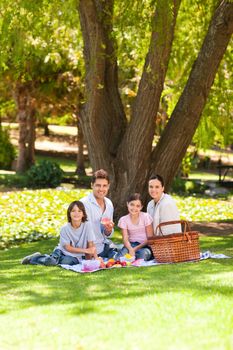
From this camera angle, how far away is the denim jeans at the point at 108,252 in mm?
10695

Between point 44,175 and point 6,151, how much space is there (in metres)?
9.10

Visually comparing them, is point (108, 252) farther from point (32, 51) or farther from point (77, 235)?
point (32, 51)

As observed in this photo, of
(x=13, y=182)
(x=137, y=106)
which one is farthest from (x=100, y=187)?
(x=13, y=182)

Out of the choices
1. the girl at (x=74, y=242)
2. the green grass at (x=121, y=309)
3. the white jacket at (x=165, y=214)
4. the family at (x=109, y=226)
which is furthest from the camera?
the white jacket at (x=165, y=214)

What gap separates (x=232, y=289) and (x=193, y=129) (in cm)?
856

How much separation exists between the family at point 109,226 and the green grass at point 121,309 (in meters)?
0.80

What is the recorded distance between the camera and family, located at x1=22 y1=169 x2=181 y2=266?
33.3 ft

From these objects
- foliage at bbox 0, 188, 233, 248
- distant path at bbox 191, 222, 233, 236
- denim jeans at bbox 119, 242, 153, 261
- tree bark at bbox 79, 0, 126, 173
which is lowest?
foliage at bbox 0, 188, 233, 248

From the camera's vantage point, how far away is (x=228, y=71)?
797 inches

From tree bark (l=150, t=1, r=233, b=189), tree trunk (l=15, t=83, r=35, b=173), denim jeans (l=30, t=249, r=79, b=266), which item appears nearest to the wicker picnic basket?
denim jeans (l=30, t=249, r=79, b=266)

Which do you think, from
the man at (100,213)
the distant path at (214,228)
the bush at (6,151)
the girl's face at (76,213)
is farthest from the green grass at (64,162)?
the girl's face at (76,213)

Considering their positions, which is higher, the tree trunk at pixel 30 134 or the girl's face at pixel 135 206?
the girl's face at pixel 135 206

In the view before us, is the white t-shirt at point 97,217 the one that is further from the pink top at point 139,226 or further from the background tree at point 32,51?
the background tree at point 32,51

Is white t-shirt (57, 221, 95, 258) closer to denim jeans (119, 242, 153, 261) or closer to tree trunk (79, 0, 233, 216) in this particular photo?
denim jeans (119, 242, 153, 261)
